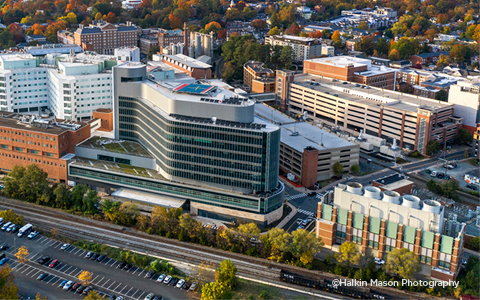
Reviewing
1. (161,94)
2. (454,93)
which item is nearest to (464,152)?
(454,93)

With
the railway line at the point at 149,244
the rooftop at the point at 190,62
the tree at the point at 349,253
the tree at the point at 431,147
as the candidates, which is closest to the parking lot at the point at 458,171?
the tree at the point at 431,147

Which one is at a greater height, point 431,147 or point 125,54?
point 125,54

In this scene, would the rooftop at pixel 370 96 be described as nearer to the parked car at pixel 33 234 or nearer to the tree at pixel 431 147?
the tree at pixel 431 147

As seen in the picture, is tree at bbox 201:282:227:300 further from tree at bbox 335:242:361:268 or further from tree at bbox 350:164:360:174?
tree at bbox 350:164:360:174

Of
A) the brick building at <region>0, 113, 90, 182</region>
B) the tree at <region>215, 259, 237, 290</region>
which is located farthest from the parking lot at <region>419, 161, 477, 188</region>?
the brick building at <region>0, 113, 90, 182</region>

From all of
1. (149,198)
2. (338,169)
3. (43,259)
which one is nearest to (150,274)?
(43,259)

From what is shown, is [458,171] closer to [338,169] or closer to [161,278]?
[338,169]
